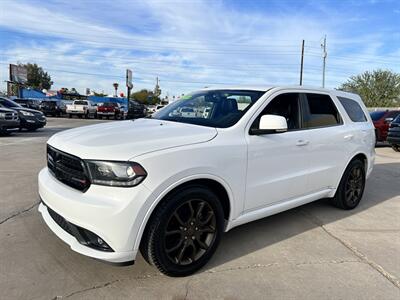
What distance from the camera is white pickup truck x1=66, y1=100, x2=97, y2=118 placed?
1325 inches

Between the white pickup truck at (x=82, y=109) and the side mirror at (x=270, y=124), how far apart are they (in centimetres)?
3212

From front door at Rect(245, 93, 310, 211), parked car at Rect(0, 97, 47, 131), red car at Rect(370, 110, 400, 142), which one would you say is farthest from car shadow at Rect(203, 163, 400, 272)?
parked car at Rect(0, 97, 47, 131)

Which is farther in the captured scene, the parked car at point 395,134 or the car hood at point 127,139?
the parked car at point 395,134

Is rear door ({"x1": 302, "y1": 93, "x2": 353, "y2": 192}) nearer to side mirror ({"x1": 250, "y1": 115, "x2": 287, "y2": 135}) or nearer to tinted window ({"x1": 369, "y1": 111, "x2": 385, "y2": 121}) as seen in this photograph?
side mirror ({"x1": 250, "y1": 115, "x2": 287, "y2": 135})

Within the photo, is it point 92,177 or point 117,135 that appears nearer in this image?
point 92,177

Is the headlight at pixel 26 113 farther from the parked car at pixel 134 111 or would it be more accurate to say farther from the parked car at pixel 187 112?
the parked car at pixel 134 111

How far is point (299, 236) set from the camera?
14.3 feet

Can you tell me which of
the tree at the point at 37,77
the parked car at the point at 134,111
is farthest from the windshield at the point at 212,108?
the tree at the point at 37,77

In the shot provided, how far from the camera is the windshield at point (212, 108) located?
3.80 metres

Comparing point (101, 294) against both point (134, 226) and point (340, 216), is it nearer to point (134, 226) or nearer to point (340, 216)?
point (134, 226)

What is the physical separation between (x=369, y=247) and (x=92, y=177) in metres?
3.21

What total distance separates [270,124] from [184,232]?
1357mm

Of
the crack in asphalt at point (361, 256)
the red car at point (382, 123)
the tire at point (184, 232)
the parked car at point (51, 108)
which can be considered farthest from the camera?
the parked car at point (51, 108)

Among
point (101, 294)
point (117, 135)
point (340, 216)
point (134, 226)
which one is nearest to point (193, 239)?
point (134, 226)
